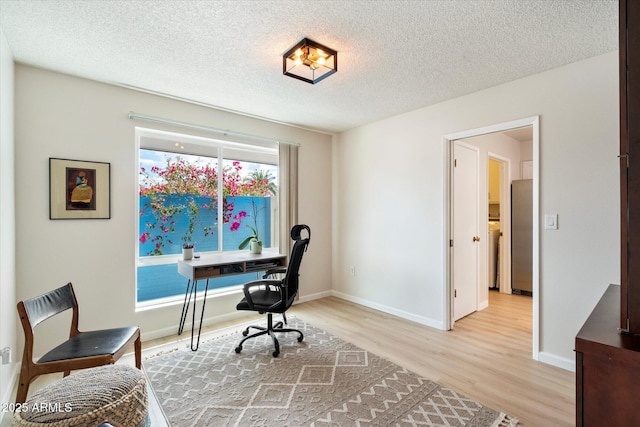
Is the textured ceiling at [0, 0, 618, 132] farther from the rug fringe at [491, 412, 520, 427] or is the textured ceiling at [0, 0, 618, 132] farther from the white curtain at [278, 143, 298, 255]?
the rug fringe at [491, 412, 520, 427]

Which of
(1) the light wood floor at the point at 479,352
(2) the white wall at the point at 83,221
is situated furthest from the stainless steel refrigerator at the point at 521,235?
(2) the white wall at the point at 83,221


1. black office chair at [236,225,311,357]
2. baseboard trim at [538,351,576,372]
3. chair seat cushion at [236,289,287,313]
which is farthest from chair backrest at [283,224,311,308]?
baseboard trim at [538,351,576,372]

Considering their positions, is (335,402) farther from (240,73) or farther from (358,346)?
A: (240,73)

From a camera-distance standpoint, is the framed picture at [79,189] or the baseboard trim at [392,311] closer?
the framed picture at [79,189]

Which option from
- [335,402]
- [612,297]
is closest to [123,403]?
[335,402]

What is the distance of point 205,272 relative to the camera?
9.27 ft

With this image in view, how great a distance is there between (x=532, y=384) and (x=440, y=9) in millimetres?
2680

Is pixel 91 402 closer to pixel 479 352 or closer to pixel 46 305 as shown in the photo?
pixel 46 305

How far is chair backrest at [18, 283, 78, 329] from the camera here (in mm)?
1779

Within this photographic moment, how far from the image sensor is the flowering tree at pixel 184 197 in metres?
3.26

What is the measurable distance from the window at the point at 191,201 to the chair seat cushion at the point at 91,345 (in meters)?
1.15

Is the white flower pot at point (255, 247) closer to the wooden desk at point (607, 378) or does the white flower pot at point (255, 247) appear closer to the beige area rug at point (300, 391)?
the beige area rug at point (300, 391)

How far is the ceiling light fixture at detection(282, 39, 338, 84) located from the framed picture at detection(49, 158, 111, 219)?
6.43 ft

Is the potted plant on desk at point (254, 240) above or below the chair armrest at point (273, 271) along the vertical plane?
above
